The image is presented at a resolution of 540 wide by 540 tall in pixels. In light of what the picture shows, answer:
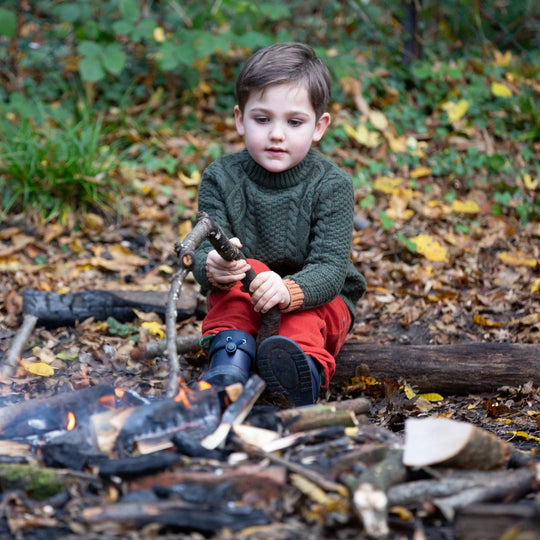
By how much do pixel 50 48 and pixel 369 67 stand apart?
2.81 m

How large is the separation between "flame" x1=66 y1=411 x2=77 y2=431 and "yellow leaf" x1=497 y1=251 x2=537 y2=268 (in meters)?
3.08

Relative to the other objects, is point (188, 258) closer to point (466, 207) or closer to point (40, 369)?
point (40, 369)

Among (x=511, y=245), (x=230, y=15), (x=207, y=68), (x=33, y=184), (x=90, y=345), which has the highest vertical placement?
(x=230, y=15)

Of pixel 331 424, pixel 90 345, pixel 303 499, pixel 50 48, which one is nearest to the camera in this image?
pixel 303 499

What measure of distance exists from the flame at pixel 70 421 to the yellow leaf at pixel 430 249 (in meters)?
2.81

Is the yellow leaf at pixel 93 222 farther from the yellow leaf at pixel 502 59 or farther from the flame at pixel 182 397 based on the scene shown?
the yellow leaf at pixel 502 59

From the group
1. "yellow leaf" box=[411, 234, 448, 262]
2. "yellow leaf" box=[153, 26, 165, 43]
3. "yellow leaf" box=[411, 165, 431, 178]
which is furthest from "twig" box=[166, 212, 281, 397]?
"yellow leaf" box=[153, 26, 165, 43]

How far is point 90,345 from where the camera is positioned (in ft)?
11.6

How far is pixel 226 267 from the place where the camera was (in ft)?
8.81

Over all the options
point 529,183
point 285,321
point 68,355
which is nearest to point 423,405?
point 285,321

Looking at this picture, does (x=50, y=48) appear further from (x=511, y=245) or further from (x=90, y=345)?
(x=511, y=245)

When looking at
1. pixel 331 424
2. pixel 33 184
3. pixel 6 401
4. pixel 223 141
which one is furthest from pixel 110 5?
pixel 331 424

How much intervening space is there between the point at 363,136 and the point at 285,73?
284 cm

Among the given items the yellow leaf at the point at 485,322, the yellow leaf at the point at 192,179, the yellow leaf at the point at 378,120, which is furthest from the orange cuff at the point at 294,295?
the yellow leaf at the point at 378,120
